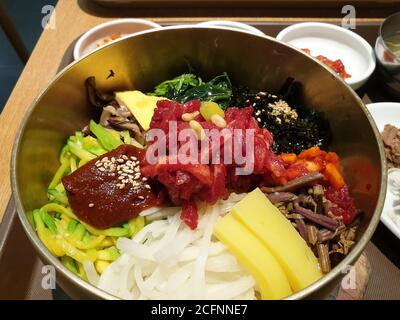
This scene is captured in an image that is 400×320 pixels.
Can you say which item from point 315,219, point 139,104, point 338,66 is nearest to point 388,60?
point 338,66

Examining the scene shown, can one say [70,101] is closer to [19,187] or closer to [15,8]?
[19,187]

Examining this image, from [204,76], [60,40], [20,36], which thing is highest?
[60,40]

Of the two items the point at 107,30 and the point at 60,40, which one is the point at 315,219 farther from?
the point at 60,40

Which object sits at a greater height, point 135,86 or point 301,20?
point 135,86

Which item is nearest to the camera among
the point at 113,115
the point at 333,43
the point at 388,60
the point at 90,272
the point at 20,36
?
the point at 90,272

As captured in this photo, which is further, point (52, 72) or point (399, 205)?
point (52, 72)
